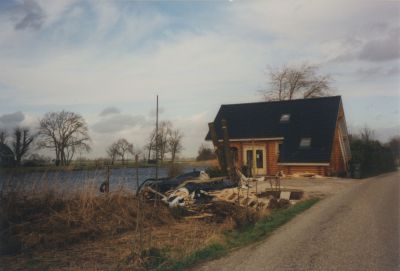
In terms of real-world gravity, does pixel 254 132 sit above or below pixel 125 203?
above

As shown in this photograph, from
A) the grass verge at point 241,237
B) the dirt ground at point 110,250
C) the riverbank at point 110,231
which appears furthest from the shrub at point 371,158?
the dirt ground at point 110,250

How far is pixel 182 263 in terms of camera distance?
7348mm

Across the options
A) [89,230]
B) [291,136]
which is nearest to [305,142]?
[291,136]

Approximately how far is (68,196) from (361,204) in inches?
341

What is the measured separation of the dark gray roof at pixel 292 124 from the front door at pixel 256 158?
2.81ft

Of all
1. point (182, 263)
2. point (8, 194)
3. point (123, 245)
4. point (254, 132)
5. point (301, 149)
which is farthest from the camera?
point (254, 132)

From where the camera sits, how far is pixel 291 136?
95.8ft

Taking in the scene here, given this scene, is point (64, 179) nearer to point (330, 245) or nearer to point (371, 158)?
point (330, 245)

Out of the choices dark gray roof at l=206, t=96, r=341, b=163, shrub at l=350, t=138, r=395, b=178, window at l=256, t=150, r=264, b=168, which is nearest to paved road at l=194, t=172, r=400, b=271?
dark gray roof at l=206, t=96, r=341, b=163

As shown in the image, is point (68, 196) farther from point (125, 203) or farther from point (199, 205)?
point (199, 205)

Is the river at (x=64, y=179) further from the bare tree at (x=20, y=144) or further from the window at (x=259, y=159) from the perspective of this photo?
the window at (x=259, y=159)

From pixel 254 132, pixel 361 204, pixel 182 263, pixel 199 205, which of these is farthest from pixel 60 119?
pixel 182 263

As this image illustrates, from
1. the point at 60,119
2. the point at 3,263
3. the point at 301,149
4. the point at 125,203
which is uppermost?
the point at 60,119

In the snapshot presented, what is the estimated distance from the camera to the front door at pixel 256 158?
29.7 meters
